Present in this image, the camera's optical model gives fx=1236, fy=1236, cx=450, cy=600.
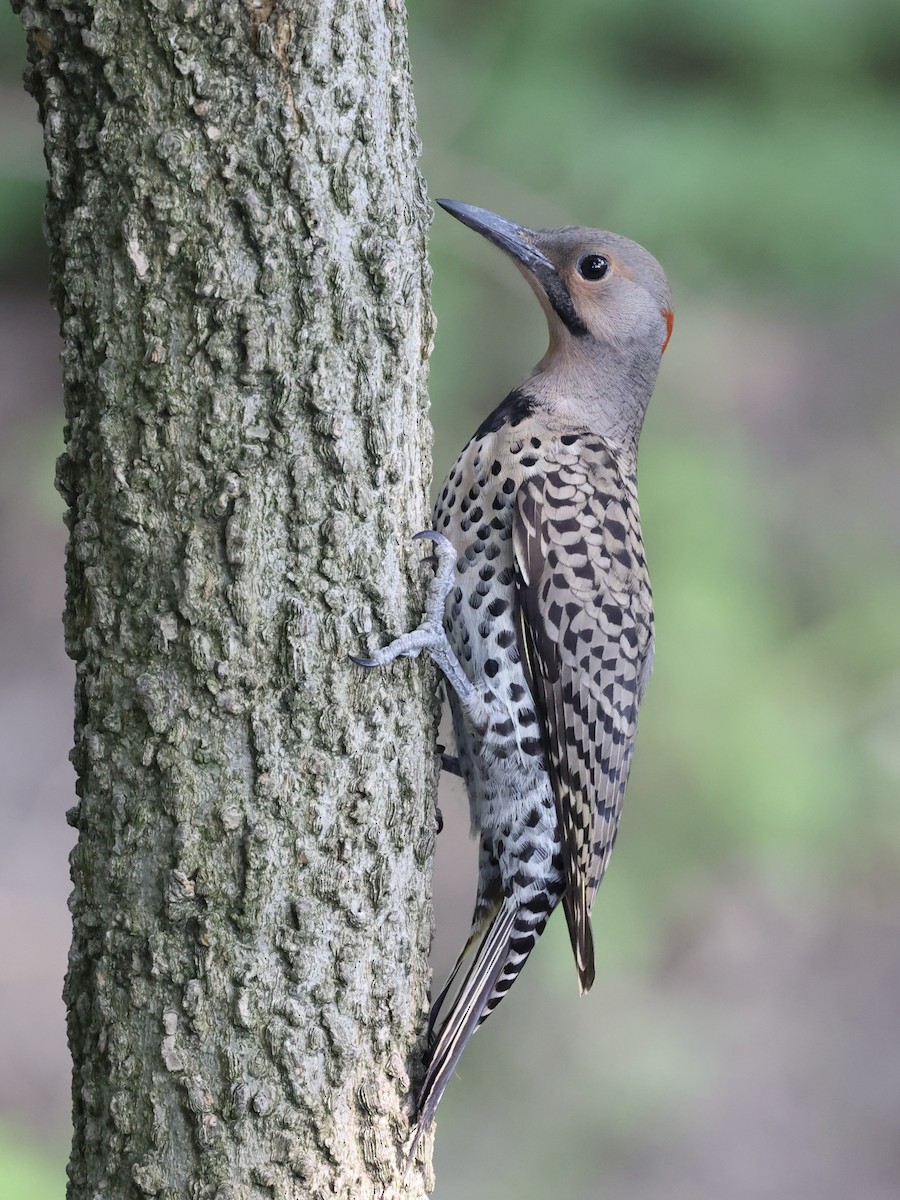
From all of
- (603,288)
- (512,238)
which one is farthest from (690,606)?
(512,238)

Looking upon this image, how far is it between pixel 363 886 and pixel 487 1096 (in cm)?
249

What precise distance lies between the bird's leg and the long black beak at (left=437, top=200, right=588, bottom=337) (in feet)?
2.39

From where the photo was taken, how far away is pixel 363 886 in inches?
67.9

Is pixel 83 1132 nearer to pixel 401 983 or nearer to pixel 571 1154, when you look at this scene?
pixel 401 983

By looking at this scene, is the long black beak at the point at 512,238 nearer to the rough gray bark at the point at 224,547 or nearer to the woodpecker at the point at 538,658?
the woodpecker at the point at 538,658

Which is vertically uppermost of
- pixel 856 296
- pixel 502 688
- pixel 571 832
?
pixel 856 296

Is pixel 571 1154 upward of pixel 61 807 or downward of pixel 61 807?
downward

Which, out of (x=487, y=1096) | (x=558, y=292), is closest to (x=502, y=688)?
(x=558, y=292)

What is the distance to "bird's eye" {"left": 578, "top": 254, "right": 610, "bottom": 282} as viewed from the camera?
7.82 ft

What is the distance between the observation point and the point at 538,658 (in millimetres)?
2168

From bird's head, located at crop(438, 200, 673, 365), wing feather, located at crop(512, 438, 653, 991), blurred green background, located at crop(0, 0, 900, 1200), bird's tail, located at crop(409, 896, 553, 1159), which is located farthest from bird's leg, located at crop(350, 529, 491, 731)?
blurred green background, located at crop(0, 0, 900, 1200)

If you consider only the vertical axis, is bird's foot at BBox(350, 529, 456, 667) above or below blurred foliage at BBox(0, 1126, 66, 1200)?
above

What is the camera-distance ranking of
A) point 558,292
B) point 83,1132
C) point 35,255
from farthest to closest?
point 35,255
point 558,292
point 83,1132

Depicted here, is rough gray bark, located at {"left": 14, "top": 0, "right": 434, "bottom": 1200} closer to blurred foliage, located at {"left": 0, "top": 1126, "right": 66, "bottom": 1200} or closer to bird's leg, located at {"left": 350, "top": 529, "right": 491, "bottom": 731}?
bird's leg, located at {"left": 350, "top": 529, "right": 491, "bottom": 731}
